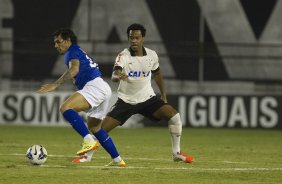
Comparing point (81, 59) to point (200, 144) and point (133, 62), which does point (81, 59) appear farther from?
point (200, 144)

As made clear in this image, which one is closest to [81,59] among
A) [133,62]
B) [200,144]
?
[133,62]

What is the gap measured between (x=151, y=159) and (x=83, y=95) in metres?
1.94

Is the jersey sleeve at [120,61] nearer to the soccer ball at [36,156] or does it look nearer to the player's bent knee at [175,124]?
the player's bent knee at [175,124]

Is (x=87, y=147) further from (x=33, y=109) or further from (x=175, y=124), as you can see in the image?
(x=33, y=109)

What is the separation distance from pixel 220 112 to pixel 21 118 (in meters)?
5.83

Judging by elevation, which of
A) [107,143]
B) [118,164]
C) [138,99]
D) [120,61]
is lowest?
[118,164]

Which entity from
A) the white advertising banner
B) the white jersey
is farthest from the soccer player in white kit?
the white advertising banner

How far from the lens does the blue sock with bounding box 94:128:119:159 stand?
38.3 feet

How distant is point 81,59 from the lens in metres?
12.2

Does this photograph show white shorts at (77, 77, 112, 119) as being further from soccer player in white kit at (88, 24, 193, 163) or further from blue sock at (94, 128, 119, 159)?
blue sock at (94, 128, 119, 159)

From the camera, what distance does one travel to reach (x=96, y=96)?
39.9 ft

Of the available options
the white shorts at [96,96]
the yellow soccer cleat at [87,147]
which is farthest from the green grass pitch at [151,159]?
the white shorts at [96,96]

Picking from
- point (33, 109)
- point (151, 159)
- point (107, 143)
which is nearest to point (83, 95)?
point (107, 143)

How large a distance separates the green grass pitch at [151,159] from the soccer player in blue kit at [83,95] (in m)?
0.40
